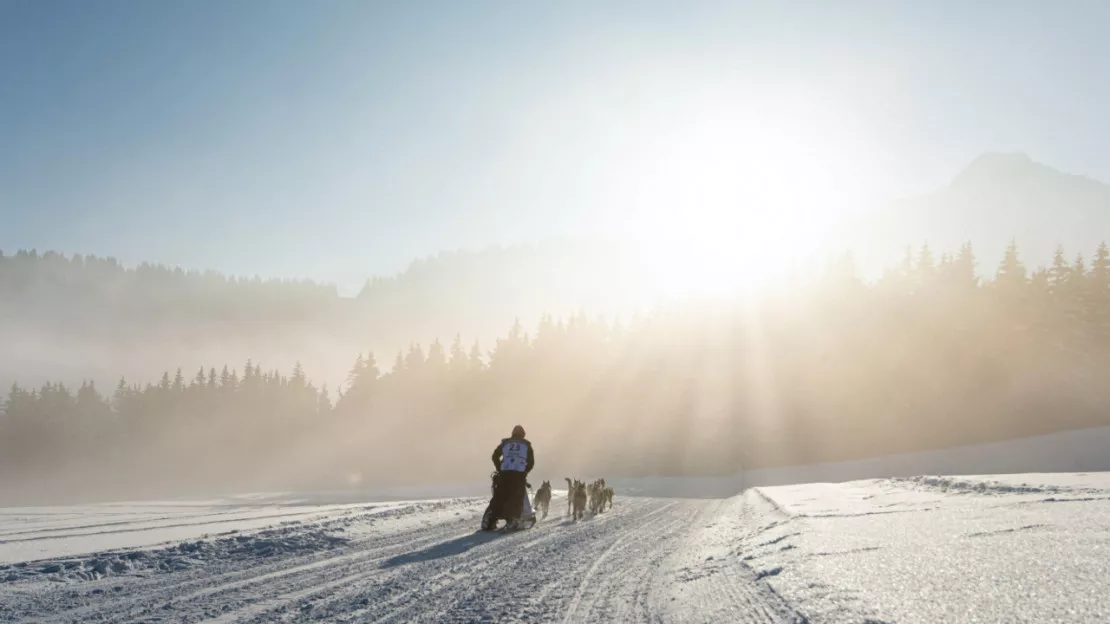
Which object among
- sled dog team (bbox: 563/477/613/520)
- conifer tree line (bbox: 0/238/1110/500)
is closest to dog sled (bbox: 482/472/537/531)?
sled dog team (bbox: 563/477/613/520)

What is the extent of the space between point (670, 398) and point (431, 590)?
56846 millimetres

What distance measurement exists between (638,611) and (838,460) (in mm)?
53160

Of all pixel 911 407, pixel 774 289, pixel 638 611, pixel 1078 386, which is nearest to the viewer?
pixel 638 611

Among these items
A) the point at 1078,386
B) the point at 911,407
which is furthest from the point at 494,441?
the point at 1078,386

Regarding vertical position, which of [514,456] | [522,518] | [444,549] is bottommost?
[522,518]

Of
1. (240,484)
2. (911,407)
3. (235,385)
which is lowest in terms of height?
(240,484)

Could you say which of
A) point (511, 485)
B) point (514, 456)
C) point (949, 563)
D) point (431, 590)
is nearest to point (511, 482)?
point (511, 485)

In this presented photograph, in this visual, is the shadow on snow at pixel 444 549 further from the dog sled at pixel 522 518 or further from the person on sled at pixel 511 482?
the person on sled at pixel 511 482

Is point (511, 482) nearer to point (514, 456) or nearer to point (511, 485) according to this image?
point (511, 485)

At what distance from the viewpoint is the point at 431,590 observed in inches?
268

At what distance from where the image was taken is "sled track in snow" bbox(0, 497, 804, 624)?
18.9ft

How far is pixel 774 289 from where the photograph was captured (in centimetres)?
6512

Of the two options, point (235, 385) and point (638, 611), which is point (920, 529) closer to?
point (638, 611)

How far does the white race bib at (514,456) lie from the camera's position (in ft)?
46.4
